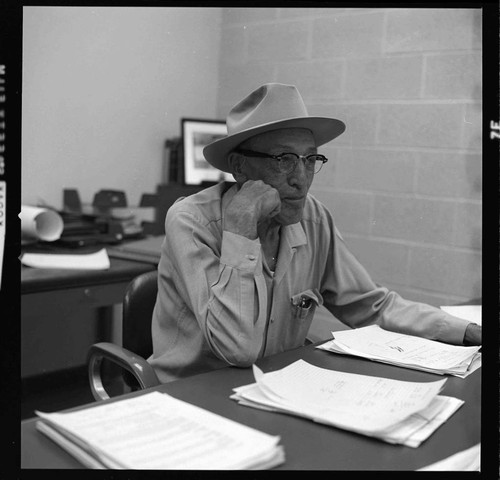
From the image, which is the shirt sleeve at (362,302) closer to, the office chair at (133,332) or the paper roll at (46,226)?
the office chair at (133,332)

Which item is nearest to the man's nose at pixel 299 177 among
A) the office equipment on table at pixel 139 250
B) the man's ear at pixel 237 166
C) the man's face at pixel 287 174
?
the man's face at pixel 287 174

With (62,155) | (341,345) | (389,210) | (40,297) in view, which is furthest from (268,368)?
(62,155)

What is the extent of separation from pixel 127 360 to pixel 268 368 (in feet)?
1.07

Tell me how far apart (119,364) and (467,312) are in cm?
88

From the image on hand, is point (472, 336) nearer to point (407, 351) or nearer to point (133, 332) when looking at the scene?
point (407, 351)

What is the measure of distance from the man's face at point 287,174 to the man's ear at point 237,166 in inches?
1.8

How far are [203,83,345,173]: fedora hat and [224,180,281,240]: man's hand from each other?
115 millimetres

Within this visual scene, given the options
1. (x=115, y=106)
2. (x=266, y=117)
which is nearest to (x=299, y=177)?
(x=266, y=117)

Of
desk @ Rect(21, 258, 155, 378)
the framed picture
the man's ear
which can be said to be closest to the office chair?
desk @ Rect(21, 258, 155, 378)

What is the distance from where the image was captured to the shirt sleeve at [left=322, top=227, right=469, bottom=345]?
1.38 meters

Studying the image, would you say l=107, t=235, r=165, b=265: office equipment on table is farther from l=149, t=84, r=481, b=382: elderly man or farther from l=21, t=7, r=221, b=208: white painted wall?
l=149, t=84, r=481, b=382: elderly man

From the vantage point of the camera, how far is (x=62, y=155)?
246 centimetres

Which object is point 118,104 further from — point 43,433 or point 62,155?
point 43,433

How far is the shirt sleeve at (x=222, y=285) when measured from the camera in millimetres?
1143
